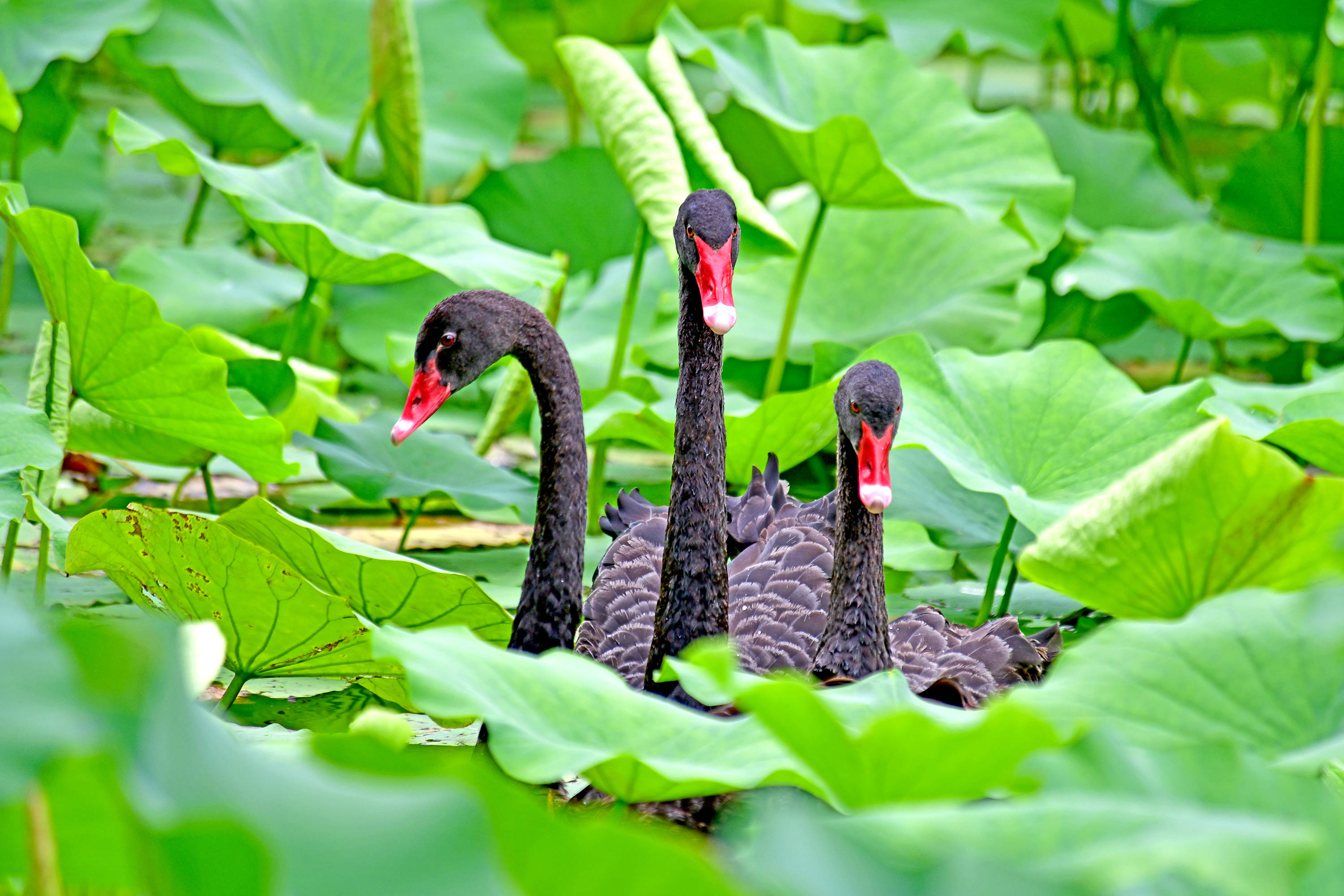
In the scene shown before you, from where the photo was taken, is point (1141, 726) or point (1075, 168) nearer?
point (1141, 726)

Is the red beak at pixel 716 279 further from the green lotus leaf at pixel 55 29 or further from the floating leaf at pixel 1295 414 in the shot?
the green lotus leaf at pixel 55 29

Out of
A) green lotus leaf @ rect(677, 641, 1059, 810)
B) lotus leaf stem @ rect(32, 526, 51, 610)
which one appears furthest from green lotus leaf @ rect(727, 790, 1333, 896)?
lotus leaf stem @ rect(32, 526, 51, 610)

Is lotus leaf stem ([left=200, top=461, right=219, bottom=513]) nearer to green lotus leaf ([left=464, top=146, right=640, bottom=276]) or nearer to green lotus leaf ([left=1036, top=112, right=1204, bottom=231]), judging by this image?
green lotus leaf ([left=464, top=146, right=640, bottom=276])

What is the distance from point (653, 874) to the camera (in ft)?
2.30

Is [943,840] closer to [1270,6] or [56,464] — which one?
[56,464]

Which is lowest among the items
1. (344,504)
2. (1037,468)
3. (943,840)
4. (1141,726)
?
(344,504)

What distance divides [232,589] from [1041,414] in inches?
49.1

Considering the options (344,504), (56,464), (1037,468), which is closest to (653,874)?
(56,464)

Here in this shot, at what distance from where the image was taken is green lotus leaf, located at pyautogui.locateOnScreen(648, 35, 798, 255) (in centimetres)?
245

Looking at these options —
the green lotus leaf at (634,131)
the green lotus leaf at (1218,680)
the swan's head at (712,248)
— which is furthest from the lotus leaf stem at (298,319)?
the green lotus leaf at (1218,680)

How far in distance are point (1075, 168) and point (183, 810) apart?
11.5ft

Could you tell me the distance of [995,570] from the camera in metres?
2.28

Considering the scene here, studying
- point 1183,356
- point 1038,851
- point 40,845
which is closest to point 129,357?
point 40,845

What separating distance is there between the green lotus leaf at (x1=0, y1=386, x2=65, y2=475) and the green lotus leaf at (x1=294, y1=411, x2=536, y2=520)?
60cm
